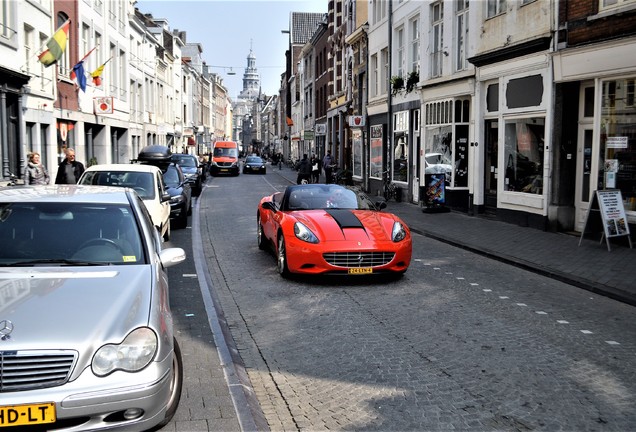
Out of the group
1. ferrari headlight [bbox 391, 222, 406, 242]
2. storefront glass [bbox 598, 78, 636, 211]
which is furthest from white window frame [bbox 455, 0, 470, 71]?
ferrari headlight [bbox 391, 222, 406, 242]

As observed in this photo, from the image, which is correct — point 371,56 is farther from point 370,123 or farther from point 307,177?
point 307,177

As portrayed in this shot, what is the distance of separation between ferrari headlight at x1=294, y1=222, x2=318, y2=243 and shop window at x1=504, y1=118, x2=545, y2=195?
26.3 feet

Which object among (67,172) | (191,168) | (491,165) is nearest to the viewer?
(67,172)

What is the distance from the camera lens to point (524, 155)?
15953 mm

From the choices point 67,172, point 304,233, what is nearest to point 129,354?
point 304,233

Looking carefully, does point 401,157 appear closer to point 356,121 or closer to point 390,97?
point 390,97

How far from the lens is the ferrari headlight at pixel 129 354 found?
3656 mm

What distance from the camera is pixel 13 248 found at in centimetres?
484

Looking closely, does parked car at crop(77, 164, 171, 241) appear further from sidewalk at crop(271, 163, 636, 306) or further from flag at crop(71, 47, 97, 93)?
flag at crop(71, 47, 97, 93)

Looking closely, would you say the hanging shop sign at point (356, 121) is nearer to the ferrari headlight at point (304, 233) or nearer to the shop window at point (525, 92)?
the shop window at point (525, 92)

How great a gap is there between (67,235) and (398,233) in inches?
A: 209

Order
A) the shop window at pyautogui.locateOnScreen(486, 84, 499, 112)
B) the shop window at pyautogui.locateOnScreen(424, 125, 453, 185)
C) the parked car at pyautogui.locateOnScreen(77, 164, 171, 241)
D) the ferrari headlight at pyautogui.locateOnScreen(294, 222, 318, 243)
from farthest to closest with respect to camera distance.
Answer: the shop window at pyautogui.locateOnScreen(424, 125, 453, 185), the shop window at pyautogui.locateOnScreen(486, 84, 499, 112), the parked car at pyautogui.locateOnScreen(77, 164, 171, 241), the ferrari headlight at pyautogui.locateOnScreen(294, 222, 318, 243)

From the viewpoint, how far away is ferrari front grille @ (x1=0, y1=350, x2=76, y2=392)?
3475 mm

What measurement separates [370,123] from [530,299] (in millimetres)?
21923
